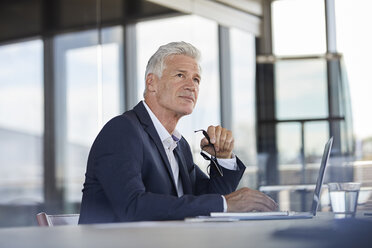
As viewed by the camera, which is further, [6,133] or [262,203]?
[6,133]

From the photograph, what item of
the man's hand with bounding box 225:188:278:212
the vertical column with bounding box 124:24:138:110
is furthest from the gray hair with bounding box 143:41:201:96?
the vertical column with bounding box 124:24:138:110

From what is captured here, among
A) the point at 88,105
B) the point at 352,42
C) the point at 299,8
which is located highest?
the point at 299,8

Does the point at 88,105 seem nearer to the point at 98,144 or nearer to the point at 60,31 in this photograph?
the point at 60,31

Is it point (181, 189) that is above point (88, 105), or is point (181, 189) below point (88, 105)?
below

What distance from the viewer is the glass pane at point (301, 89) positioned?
19.6ft

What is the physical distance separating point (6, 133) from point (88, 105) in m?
0.92

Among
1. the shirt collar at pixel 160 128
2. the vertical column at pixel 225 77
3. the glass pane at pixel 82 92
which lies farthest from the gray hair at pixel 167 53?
the vertical column at pixel 225 77

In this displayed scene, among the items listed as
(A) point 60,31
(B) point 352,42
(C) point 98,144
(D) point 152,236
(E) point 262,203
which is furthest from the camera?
(B) point 352,42

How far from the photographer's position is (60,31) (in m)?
5.32

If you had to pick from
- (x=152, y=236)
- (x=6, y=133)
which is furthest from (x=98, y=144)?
(x=6, y=133)

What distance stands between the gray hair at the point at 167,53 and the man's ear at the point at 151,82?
1cm

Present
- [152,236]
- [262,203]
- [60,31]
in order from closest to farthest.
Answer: [152,236] → [262,203] → [60,31]

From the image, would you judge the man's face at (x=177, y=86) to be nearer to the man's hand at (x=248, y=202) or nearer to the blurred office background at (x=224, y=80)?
the man's hand at (x=248, y=202)

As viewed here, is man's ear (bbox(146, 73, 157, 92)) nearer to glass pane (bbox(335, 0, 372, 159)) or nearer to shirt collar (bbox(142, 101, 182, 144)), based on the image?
shirt collar (bbox(142, 101, 182, 144))
